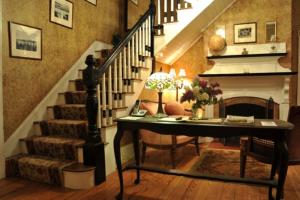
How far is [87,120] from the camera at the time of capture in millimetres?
3238

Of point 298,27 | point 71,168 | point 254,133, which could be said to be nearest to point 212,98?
point 254,133

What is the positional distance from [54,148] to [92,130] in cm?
65

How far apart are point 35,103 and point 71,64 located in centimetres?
96

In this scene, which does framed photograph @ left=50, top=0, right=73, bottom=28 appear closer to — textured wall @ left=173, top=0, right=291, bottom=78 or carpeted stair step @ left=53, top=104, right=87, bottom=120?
carpeted stair step @ left=53, top=104, right=87, bottom=120

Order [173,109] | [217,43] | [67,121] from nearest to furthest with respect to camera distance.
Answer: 1. [67,121]
2. [173,109]
3. [217,43]

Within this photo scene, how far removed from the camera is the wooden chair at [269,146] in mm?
2240

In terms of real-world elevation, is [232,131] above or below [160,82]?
below

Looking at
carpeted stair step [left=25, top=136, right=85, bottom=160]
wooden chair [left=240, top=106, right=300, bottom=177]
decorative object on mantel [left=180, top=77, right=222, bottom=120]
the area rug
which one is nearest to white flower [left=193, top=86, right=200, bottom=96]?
decorative object on mantel [left=180, top=77, right=222, bottom=120]

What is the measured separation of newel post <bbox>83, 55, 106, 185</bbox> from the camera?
8.63ft

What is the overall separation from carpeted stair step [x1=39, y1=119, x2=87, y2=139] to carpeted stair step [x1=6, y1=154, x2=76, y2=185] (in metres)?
0.41

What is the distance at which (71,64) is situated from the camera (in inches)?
161

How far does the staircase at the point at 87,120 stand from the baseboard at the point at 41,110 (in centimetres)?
7

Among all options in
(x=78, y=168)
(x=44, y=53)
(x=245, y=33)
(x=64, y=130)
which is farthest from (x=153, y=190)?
(x=245, y=33)

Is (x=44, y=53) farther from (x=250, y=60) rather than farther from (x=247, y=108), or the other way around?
(x=247, y=108)
